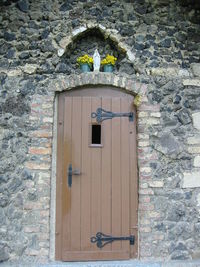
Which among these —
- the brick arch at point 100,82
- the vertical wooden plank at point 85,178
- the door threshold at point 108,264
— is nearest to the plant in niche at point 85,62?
the brick arch at point 100,82

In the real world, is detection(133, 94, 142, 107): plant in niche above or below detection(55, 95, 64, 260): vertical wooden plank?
above

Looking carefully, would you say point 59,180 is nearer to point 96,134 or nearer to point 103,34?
point 96,134

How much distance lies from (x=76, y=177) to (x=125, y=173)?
2.01 feet

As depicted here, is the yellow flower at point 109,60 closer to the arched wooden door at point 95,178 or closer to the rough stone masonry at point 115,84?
the rough stone masonry at point 115,84

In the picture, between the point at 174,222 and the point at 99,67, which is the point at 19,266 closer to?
the point at 174,222

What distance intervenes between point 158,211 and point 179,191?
363 millimetres

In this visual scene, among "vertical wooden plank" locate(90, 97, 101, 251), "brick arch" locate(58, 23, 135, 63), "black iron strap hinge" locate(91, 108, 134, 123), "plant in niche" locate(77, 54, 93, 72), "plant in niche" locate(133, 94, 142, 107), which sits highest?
"brick arch" locate(58, 23, 135, 63)

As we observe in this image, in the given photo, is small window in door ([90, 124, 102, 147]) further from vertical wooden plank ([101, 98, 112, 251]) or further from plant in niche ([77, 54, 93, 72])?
plant in niche ([77, 54, 93, 72])

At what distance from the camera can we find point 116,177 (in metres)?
3.88

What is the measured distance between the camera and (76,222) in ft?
12.5

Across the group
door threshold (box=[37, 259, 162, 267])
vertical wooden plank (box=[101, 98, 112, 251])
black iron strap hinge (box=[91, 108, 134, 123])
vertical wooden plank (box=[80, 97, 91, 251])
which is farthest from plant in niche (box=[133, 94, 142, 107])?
door threshold (box=[37, 259, 162, 267])

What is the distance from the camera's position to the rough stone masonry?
377cm

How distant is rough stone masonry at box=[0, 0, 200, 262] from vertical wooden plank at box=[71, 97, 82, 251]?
268mm

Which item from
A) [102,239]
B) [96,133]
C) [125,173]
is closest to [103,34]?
[96,133]
